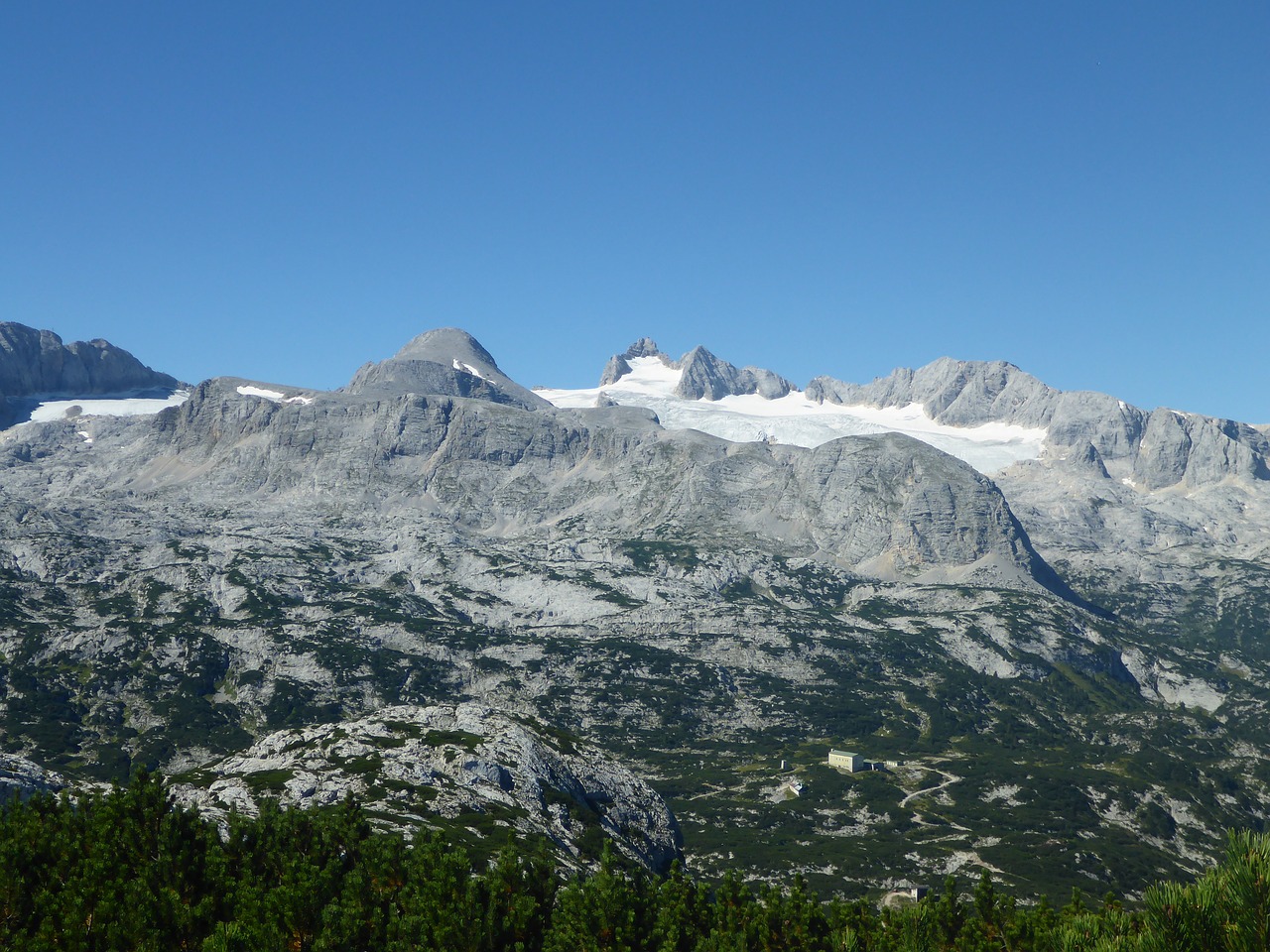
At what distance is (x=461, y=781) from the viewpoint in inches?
5876

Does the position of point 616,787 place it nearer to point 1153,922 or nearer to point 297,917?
point 297,917

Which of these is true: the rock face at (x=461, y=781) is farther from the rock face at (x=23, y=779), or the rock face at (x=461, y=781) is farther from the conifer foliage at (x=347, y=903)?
the conifer foliage at (x=347, y=903)

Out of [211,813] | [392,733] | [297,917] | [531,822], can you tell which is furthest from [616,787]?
[297,917]

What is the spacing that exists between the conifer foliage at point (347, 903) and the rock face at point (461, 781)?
53.3 metres

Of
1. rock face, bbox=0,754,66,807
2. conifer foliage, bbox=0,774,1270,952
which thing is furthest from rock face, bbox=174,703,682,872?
conifer foliage, bbox=0,774,1270,952

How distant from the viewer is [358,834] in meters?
80.8

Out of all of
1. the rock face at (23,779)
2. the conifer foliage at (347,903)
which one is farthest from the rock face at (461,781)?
the conifer foliage at (347,903)

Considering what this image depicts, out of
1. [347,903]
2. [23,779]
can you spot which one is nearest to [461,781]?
[23,779]

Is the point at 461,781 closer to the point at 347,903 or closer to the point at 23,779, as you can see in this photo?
the point at 23,779

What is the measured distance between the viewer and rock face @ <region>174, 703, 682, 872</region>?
135 meters

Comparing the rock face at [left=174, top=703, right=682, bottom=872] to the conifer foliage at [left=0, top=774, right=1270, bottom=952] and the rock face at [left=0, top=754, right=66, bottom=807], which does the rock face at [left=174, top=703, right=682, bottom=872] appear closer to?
the rock face at [left=0, top=754, right=66, bottom=807]

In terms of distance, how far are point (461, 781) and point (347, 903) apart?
93874 mm

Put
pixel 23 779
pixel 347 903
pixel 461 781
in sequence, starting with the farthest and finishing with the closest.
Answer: pixel 461 781 → pixel 23 779 → pixel 347 903

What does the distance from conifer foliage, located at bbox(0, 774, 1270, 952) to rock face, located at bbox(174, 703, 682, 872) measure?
53.3m
